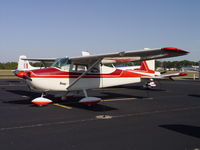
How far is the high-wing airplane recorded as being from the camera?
7844 mm

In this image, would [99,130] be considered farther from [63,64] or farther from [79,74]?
[63,64]

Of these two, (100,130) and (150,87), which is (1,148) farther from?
(150,87)

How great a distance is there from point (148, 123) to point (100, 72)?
4100 mm

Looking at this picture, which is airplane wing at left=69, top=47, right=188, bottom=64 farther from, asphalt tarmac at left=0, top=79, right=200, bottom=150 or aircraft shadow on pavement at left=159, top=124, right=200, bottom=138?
aircraft shadow on pavement at left=159, top=124, right=200, bottom=138

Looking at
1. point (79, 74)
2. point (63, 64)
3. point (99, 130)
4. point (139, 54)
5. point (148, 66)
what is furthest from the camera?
point (148, 66)

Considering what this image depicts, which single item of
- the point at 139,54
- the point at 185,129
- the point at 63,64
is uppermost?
the point at 139,54

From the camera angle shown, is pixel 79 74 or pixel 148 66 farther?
pixel 148 66

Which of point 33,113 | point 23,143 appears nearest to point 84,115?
point 33,113

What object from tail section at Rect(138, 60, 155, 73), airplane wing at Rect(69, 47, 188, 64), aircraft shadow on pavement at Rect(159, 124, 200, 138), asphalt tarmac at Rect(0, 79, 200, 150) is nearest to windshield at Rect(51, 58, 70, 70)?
airplane wing at Rect(69, 47, 188, 64)

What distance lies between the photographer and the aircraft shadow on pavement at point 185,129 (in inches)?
192

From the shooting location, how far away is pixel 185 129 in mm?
5230

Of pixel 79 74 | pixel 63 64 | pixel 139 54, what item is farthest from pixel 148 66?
pixel 63 64

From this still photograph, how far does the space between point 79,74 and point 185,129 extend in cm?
487

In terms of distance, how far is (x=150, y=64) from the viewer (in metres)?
16.3
